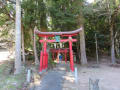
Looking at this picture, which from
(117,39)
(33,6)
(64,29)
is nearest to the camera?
(33,6)

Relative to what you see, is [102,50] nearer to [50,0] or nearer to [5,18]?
[50,0]

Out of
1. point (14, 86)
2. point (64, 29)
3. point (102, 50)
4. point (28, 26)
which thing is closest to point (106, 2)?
point (64, 29)

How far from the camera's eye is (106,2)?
25.5 ft

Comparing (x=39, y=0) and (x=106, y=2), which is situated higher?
(x=39, y=0)

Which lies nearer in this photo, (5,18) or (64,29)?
(5,18)

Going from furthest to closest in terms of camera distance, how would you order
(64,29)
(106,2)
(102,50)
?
(102,50) < (64,29) < (106,2)

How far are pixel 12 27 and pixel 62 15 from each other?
5.25 metres

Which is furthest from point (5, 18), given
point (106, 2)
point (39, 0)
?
point (106, 2)

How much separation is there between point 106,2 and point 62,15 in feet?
11.2

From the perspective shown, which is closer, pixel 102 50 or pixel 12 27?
pixel 12 27

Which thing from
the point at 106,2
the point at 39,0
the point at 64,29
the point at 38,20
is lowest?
the point at 64,29

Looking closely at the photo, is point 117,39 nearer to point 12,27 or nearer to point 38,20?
point 38,20

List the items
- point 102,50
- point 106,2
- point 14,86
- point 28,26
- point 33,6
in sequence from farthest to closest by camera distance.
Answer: point 102,50, point 28,26, point 33,6, point 106,2, point 14,86

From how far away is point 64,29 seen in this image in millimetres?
9914
